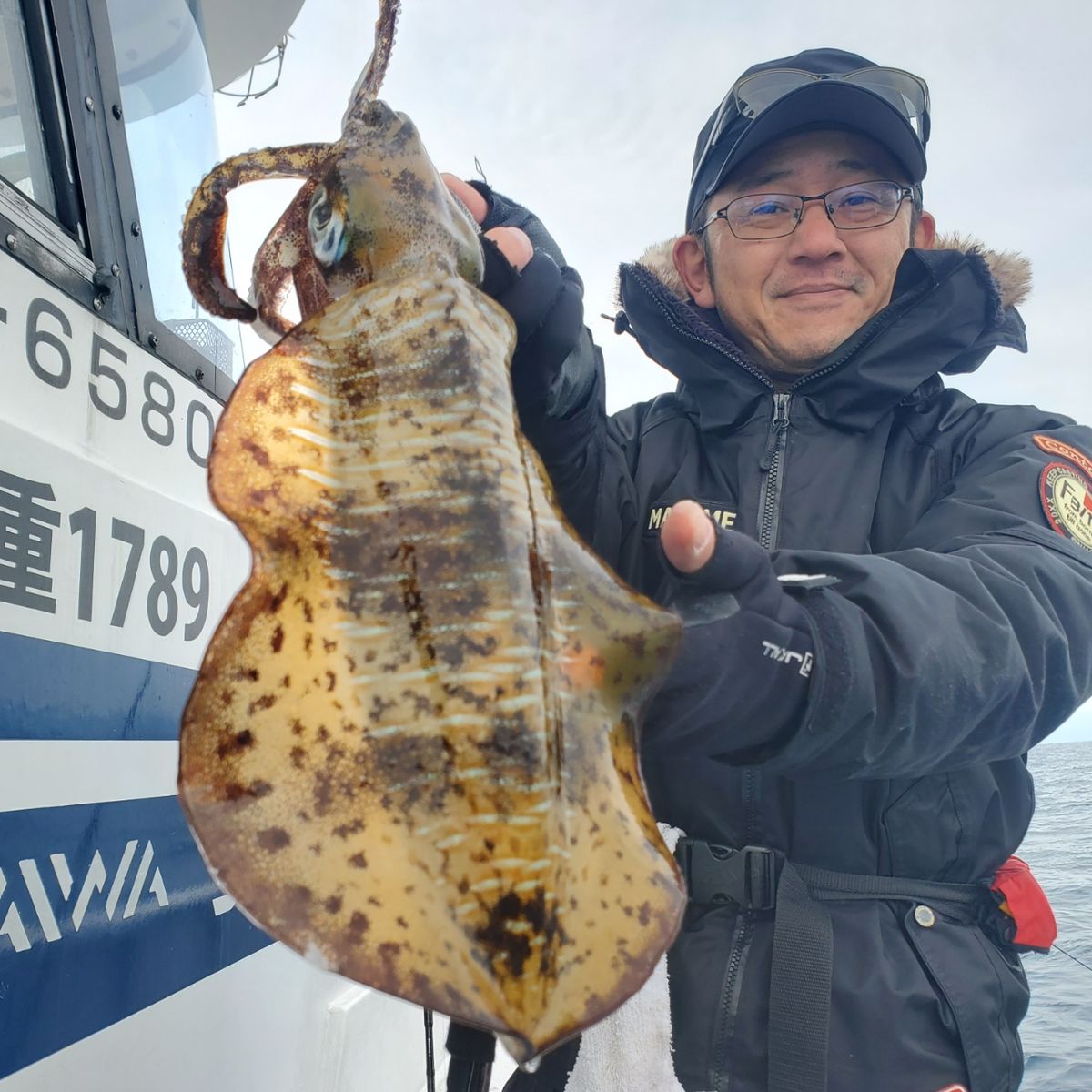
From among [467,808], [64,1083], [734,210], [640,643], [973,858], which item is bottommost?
[64,1083]

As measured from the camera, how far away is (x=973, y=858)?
209cm

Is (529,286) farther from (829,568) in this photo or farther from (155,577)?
(155,577)

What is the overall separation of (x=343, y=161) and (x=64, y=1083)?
177cm

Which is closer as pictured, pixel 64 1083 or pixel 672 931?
pixel 672 931

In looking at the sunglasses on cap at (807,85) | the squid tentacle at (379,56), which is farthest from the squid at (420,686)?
the sunglasses on cap at (807,85)

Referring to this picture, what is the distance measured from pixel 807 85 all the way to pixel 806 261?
55cm

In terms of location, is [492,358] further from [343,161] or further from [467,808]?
[467,808]

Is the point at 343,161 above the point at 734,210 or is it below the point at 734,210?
below

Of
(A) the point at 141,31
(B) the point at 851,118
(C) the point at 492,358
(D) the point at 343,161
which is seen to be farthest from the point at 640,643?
(A) the point at 141,31

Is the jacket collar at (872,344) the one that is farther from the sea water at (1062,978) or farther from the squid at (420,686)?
the sea water at (1062,978)

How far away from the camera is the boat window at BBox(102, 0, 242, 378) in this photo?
8.76 ft

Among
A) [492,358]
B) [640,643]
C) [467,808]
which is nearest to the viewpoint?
[467,808]

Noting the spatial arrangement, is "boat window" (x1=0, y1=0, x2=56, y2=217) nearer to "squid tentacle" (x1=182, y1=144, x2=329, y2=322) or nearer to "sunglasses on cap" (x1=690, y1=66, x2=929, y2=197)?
"squid tentacle" (x1=182, y1=144, x2=329, y2=322)

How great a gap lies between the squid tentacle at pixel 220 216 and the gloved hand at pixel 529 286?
1.10 feet
